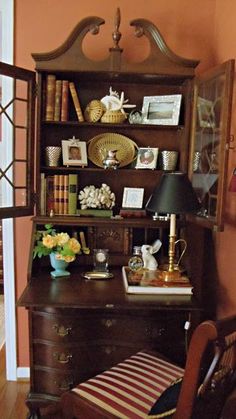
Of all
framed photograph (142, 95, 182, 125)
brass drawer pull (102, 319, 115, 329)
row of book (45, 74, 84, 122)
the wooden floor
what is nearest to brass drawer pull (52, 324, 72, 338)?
brass drawer pull (102, 319, 115, 329)

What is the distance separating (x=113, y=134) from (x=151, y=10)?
0.77 m

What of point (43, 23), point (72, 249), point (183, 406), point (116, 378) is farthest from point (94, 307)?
point (43, 23)

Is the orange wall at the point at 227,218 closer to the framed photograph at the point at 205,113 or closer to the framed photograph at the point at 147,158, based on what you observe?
the framed photograph at the point at 205,113

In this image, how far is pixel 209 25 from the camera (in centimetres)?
221

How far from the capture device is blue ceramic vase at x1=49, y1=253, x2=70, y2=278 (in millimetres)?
2025

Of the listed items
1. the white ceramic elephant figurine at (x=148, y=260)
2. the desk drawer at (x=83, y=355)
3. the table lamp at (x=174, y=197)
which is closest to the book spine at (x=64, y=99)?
the table lamp at (x=174, y=197)

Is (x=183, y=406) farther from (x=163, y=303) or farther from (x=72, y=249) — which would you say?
(x=72, y=249)

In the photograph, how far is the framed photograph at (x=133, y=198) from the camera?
2191 millimetres

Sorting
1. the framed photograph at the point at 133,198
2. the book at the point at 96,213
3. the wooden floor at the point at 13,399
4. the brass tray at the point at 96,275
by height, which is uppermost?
the framed photograph at the point at 133,198

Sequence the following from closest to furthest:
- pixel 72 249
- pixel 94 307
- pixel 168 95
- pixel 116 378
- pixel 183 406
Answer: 1. pixel 183 406
2. pixel 116 378
3. pixel 94 307
4. pixel 72 249
5. pixel 168 95

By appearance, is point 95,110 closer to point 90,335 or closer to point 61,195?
point 61,195

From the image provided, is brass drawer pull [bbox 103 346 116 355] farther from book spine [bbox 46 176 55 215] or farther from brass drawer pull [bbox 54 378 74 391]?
book spine [bbox 46 176 55 215]

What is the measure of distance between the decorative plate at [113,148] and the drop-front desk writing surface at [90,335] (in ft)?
2.61

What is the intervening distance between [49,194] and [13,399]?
124 centimetres
